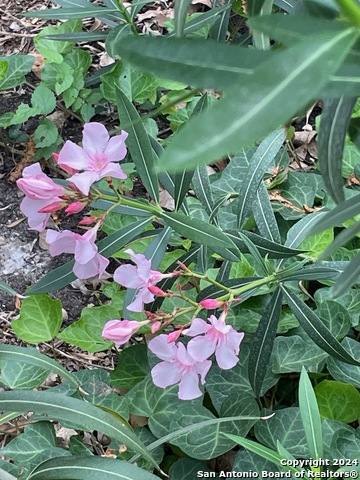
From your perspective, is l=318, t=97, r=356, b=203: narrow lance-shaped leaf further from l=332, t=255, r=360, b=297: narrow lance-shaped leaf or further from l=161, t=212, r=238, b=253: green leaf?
l=161, t=212, r=238, b=253: green leaf

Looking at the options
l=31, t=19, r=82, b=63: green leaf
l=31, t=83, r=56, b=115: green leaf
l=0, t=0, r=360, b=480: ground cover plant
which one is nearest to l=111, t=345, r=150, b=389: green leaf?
l=0, t=0, r=360, b=480: ground cover plant

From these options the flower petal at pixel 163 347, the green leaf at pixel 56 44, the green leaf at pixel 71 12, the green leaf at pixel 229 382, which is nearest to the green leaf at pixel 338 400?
the green leaf at pixel 229 382

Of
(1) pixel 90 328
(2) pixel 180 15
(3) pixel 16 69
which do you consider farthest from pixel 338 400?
(3) pixel 16 69

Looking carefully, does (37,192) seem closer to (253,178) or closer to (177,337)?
(177,337)

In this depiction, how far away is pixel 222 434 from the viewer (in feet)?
3.95

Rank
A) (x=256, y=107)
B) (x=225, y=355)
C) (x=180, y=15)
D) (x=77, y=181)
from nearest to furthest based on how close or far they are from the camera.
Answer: (x=256, y=107) < (x=180, y=15) < (x=77, y=181) < (x=225, y=355)

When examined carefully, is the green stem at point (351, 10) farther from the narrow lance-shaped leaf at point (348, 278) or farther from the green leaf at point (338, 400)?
the green leaf at point (338, 400)

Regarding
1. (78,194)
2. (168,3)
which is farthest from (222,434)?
(168,3)

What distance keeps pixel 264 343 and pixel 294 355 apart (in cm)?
12

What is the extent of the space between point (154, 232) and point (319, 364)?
19.0 inches

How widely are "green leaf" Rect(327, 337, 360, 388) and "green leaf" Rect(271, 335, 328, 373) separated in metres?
0.03

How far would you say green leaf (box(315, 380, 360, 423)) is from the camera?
1.21 meters

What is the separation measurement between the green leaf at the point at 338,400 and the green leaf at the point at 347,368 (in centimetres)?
2

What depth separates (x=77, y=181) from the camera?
3.08ft
